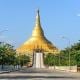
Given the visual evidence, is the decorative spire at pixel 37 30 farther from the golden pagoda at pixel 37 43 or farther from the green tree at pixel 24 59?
the green tree at pixel 24 59

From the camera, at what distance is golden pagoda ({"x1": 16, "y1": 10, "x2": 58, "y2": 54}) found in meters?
171

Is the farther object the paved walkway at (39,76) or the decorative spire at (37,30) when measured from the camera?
the decorative spire at (37,30)

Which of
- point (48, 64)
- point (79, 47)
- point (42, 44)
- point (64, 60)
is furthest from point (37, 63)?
point (79, 47)

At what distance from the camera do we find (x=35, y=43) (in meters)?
175

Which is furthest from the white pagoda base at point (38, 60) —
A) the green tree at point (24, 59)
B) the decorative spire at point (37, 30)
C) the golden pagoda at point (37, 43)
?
the decorative spire at point (37, 30)

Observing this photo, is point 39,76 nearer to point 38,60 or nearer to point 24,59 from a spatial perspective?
point 24,59

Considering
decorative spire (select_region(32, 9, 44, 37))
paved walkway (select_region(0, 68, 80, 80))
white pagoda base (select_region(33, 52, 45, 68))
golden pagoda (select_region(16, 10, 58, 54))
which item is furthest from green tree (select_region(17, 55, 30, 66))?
paved walkway (select_region(0, 68, 80, 80))

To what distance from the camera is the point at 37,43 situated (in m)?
174

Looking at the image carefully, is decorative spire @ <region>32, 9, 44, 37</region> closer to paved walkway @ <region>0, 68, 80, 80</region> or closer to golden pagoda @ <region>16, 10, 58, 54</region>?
golden pagoda @ <region>16, 10, 58, 54</region>

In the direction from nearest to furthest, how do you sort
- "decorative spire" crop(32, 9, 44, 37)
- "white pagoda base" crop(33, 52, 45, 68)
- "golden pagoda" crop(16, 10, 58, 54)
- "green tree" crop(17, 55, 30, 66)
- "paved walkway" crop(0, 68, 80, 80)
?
"paved walkway" crop(0, 68, 80, 80), "white pagoda base" crop(33, 52, 45, 68), "green tree" crop(17, 55, 30, 66), "decorative spire" crop(32, 9, 44, 37), "golden pagoda" crop(16, 10, 58, 54)

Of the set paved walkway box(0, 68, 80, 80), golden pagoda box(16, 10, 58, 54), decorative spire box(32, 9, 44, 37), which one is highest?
decorative spire box(32, 9, 44, 37)

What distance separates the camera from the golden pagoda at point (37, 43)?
170750 mm

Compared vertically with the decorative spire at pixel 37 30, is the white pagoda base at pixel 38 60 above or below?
below

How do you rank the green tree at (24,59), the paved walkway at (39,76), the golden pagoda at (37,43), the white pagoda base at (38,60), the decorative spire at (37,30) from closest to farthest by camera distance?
the paved walkway at (39,76) → the white pagoda base at (38,60) → the green tree at (24,59) → the decorative spire at (37,30) → the golden pagoda at (37,43)
